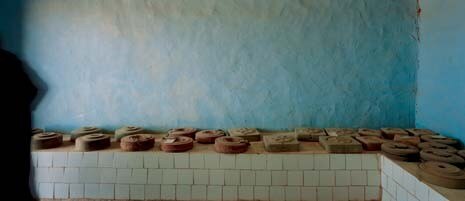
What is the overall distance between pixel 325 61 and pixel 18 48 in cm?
281

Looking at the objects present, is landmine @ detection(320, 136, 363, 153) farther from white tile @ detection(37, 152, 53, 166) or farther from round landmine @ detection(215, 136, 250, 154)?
white tile @ detection(37, 152, 53, 166)

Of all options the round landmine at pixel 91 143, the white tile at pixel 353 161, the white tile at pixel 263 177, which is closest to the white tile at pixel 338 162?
the white tile at pixel 353 161

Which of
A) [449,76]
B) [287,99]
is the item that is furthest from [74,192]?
[449,76]

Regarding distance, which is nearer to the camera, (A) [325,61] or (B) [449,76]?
(B) [449,76]

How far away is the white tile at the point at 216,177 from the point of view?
2.00 metres

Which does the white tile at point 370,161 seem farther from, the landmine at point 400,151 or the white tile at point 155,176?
the white tile at point 155,176

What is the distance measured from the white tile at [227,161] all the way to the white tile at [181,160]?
258 millimetres

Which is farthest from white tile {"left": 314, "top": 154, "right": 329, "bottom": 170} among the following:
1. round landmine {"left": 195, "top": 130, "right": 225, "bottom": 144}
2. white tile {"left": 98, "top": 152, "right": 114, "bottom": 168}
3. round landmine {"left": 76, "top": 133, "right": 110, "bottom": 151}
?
round landmine {"left": 76, "top": 133, "right": 110, "bottom": 151}

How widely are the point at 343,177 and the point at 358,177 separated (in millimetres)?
106

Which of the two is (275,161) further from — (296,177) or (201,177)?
(201,177)

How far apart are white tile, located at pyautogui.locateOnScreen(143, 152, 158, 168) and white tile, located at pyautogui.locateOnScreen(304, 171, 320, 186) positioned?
1.10 meters

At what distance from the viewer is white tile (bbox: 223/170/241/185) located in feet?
6.53

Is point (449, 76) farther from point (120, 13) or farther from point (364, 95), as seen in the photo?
point (120, 13)

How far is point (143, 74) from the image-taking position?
2525mm
